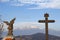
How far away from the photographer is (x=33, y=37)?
460ft

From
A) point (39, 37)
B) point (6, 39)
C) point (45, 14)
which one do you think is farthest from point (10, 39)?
point (39, 37)

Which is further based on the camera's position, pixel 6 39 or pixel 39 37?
pixel 39 37

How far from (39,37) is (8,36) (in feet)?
386

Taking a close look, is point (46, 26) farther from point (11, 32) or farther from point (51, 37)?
point (51, 37)

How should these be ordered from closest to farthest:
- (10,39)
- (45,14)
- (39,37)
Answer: (10,39), (45,14), (39,37)

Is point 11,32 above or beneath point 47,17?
beneath

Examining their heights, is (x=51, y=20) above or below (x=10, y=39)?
above

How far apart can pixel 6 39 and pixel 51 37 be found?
120213 mm

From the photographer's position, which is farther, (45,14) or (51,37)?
(51,37)

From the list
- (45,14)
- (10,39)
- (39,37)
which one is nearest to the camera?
(10,39)

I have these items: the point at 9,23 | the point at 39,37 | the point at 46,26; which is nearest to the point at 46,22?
the point at 46,26

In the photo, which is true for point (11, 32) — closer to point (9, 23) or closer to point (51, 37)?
point (9, 23)

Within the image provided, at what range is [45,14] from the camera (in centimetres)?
2464

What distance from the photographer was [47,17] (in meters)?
25.2
